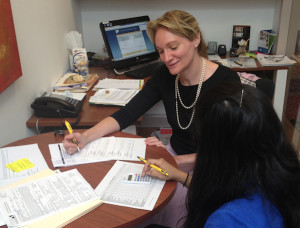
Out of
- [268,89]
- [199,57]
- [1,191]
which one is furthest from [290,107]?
[1,191]

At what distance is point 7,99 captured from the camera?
1.46 metres

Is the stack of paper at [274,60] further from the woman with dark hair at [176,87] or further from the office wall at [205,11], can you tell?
the woman with dark hair at [176,87]

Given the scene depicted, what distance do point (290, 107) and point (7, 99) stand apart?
242cm

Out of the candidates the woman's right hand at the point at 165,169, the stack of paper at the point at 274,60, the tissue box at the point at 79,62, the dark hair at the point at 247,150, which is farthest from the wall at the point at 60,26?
the dark hair at the point at 247,150

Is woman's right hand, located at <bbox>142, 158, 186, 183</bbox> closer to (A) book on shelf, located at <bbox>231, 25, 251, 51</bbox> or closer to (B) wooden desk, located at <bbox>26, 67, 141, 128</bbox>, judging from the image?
(B) wooden desk, located at <bbox>26, 67, 141, 128</bbox>

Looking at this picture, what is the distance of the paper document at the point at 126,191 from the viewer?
3.24ft

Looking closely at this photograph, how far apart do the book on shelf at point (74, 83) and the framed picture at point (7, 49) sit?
0.55 m

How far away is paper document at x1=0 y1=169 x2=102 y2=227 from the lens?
91 cm

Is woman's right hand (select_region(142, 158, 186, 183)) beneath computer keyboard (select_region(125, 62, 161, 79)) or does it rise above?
beneath

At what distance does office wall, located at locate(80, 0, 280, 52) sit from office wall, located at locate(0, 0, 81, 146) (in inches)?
19.5

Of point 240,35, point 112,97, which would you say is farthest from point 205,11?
point 112,97

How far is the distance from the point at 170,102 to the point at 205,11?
1494 millimetres

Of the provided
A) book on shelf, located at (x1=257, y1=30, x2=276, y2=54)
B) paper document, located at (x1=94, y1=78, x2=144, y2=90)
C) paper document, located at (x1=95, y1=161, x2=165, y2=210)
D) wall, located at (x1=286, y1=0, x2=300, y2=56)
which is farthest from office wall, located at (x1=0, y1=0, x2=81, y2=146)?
wall, located at (x1=286, y1=0, x2=300, y2=56)

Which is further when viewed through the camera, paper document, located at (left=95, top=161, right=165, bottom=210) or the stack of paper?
the stack of paper
